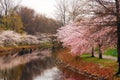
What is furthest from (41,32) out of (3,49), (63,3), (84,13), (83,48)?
(84,13)

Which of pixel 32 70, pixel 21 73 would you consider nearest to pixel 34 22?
pixel 32 70

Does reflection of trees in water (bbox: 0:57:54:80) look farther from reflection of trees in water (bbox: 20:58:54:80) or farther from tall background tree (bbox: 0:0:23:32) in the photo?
tall background tree (bbox: 0:0:23:32)

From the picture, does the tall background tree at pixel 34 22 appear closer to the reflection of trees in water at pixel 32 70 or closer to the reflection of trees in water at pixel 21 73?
the reflection of trees in water at pixel 32 70

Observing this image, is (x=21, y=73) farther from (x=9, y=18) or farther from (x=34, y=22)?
(x=34, y=22)

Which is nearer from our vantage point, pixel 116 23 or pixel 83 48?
pixel 116 23

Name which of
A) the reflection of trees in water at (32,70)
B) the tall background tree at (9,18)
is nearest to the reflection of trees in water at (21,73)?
the reflection of trees in water at (32,70)

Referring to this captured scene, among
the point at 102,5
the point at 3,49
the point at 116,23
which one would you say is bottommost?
the point at 3,49

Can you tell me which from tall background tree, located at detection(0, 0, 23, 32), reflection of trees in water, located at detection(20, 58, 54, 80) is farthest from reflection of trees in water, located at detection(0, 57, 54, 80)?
tall background tree, located at detection(0, 0, 23, 32)

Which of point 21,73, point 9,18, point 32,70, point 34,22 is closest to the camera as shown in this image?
point 21,73

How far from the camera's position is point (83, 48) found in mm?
34625

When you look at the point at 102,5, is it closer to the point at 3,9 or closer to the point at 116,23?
the point at 116,23

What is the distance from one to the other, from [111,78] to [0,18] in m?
70.8

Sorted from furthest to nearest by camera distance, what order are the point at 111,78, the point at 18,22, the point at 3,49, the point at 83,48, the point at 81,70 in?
the point at 18,22
the point at 3,49
the point at 83,48
the point at 81,70
the point at 111,78

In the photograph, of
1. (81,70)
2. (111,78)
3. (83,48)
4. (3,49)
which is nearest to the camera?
(111,78)
